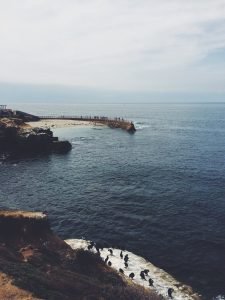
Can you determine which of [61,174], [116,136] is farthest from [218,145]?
Result: [61,174]

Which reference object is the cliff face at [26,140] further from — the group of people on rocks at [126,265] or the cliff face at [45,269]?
the cliff face at [45,269]

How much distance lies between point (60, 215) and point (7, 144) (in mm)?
52827

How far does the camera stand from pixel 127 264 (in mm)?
36438

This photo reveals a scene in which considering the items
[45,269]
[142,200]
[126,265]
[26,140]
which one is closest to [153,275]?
[126,265]

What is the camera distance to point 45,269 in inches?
1089

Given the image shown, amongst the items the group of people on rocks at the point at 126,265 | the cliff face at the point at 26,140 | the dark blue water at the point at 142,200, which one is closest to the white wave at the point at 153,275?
the group of people on rocks at the point at 126,265

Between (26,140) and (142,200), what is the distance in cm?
5139

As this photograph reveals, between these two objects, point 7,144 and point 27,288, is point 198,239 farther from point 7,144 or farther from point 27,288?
point 7,144

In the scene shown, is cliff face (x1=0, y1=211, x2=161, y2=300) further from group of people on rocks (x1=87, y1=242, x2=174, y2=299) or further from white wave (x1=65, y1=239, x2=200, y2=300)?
white wave (x1=65, y1=239, x2=200, y2=300)

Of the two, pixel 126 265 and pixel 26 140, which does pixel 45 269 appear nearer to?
pixel 126 265

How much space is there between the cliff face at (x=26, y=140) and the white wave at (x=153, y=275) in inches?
2378

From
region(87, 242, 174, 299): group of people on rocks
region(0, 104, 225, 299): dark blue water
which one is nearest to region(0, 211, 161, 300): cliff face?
region(87, 242, 174, 299): group of people on rocks

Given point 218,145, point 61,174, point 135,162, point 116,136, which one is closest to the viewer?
point 61,174

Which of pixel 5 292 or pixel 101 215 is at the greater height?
pixel 5 292
